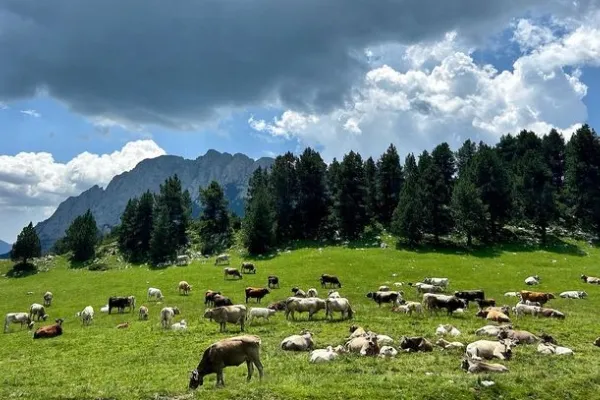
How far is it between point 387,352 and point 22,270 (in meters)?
95.1

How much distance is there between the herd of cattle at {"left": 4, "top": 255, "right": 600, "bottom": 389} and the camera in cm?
1819

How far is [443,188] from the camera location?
92.2 m

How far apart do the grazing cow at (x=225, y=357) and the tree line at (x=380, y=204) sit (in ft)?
217

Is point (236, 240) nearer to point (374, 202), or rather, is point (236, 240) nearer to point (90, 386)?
point (374, 202)

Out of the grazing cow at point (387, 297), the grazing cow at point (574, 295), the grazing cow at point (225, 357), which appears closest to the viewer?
the grazing cow at point (225, 357)

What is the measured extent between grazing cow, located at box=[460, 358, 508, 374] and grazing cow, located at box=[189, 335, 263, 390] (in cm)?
814

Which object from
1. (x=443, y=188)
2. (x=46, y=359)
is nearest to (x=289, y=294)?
(x=46, y=359)

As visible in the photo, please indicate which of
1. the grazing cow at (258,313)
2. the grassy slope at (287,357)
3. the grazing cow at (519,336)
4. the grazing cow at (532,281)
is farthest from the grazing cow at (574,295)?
the grazing cow at (258,313)

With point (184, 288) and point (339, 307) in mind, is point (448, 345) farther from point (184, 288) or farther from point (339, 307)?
point (184, 288)

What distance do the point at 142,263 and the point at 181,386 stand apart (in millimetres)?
82216

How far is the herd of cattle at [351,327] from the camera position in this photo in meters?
18.2

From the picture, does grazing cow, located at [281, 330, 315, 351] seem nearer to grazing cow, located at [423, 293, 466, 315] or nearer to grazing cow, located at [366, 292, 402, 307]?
grazing cow, located at [423, 293, 466, 315]

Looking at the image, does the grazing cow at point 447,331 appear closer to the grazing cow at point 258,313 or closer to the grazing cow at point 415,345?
the grazing cow at point 415,345

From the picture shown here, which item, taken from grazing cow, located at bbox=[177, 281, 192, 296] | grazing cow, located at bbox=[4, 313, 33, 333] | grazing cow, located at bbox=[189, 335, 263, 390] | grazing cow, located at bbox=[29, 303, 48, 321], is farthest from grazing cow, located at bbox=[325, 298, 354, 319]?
grazing cow, located at bbox=[29, 303, 48, 321]
